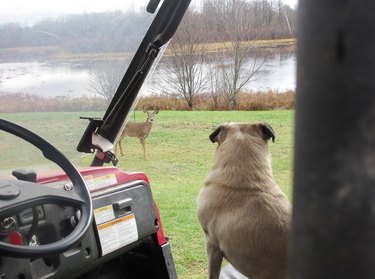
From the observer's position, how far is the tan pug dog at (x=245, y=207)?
6.07ft

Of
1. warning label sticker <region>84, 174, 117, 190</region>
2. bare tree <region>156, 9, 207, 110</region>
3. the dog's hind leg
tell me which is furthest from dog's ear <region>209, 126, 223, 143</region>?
bare tree <region>156, 9, 207, 110</region>

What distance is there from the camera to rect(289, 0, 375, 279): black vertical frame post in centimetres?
21

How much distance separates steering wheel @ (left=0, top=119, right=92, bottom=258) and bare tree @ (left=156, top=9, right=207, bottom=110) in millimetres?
2290

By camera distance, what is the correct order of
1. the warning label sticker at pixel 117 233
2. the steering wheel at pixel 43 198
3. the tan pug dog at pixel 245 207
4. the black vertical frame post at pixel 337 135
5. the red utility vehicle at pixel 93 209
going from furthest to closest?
1. the tan pug dog at pixel 245 207
2. the warning label sticker at pixel 117 233
3. the red utility vehicle at pixel 93 209
4. the steering wheel at pixel 43 198
5. the black vertical frame post at pixel 337 135

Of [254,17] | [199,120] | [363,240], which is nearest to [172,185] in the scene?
[199,120]

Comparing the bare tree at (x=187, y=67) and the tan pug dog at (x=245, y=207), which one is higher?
the bare tree at (x=187, y=67)

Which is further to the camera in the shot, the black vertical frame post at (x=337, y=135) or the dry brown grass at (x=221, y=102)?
the dry brown grass at (x=221, y=102)

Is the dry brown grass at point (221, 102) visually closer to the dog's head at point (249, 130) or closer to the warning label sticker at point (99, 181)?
the dog's head at point (249, 130)

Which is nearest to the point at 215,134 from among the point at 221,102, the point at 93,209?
the point at 93,209

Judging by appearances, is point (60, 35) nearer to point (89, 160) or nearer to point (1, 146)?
point (1, 146)

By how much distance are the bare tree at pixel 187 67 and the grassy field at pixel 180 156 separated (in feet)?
0.85

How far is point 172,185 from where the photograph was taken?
428cm

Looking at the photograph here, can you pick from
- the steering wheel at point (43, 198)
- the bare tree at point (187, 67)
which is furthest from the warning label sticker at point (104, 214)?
the bare tree at point (187, 67)

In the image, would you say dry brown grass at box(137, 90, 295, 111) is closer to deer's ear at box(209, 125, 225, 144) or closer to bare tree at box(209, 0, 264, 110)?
bare tree at box(209, 0, 264, 110)
